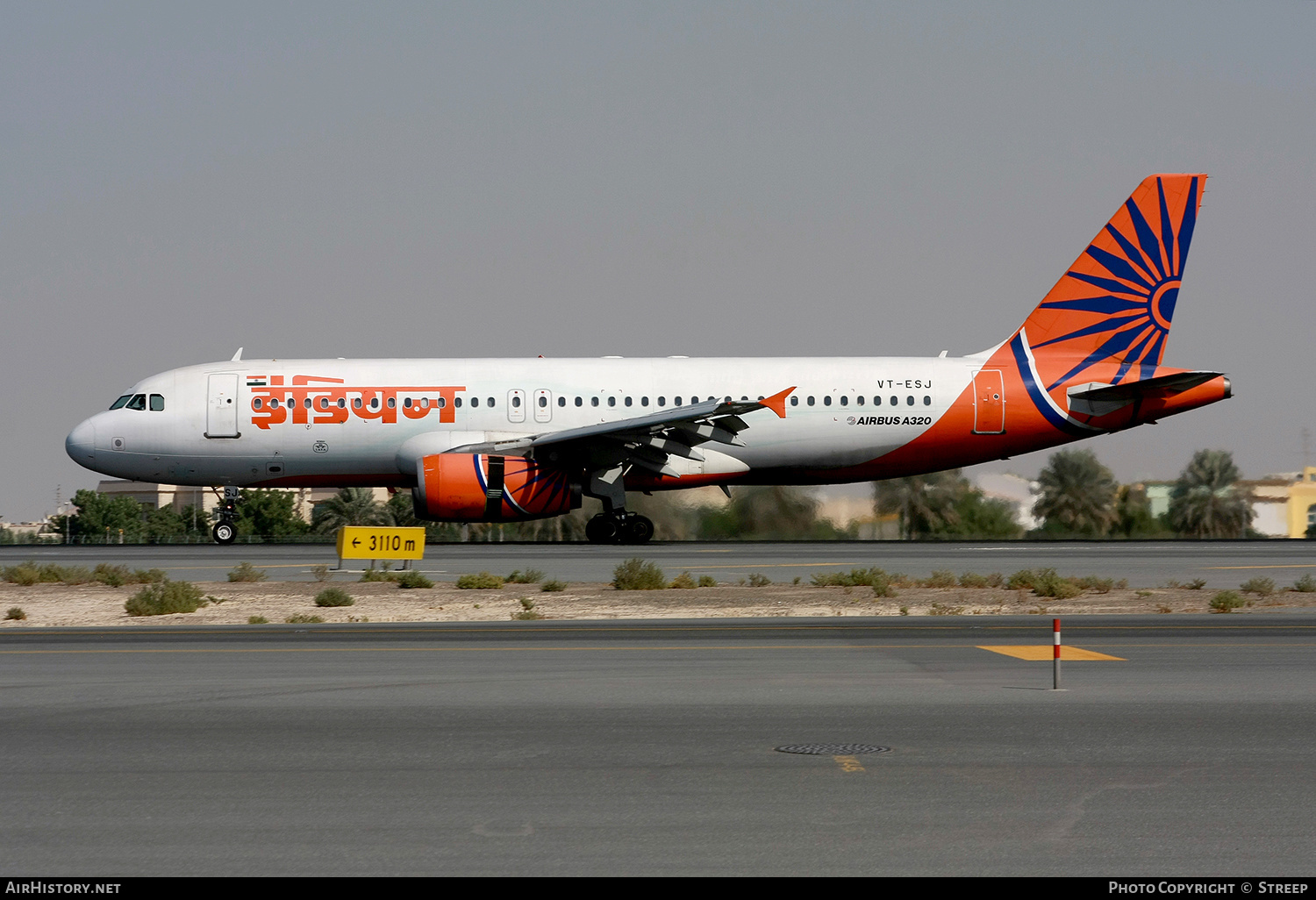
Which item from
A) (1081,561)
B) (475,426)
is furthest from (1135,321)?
(475,426)

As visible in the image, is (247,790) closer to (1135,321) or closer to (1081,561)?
(1081,561)

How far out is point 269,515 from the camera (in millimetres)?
73062

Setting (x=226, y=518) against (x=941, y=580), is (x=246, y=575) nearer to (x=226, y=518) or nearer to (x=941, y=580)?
(x=226, y=518)

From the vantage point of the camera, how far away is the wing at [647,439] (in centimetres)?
3019

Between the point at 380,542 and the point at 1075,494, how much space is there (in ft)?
63.6

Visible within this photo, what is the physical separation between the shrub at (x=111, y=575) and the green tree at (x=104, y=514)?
52.9 m

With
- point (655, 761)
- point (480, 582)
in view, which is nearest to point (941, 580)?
point (480, 582)

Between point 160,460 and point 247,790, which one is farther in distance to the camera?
point 160,460

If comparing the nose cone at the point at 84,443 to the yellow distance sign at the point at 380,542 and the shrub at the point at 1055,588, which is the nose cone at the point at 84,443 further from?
the shrub at the point at 1055,588

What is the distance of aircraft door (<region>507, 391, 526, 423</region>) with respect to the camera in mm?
32844

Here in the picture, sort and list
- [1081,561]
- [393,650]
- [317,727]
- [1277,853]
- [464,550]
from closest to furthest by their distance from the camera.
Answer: [1277,853] → [317,727] → [393,650] → [1081,561] → [464,550]

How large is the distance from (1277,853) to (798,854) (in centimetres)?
227

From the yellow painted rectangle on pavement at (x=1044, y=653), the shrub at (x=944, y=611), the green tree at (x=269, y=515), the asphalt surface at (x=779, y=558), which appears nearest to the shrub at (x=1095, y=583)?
the asphalt surface at (x=779, y=558)

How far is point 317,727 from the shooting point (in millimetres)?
9648
